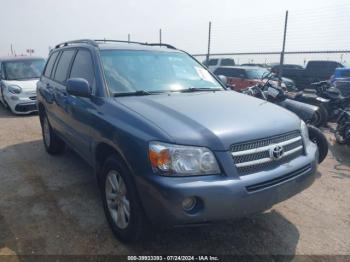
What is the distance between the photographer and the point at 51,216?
3607 mm

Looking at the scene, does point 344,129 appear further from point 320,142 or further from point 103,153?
point 103,153

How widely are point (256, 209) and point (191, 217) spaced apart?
56cm

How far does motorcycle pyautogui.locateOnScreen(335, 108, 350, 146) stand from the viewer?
6.03 m

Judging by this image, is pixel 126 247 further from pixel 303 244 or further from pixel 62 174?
pixel 62 174

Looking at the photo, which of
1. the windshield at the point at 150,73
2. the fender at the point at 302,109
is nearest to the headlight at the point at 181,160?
the windshield at the point at 150,73

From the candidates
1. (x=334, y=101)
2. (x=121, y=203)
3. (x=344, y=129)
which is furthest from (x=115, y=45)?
(x=334, y=101)

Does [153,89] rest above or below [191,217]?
above

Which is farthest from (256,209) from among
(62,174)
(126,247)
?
(62,174)

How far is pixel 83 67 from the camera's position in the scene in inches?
158

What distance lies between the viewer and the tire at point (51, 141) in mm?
5525

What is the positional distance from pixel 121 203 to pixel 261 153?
52.0 inches

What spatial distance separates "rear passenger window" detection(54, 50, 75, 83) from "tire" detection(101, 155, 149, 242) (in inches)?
80.8

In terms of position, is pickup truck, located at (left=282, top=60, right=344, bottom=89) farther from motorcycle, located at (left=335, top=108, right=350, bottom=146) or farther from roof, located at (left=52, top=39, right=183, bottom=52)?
roof, located at (left=52, top=39, right=183, bottom=52)

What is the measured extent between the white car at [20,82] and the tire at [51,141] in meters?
4.18
